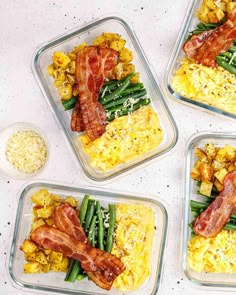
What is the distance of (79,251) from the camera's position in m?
3.61

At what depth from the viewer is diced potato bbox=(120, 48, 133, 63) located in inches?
147

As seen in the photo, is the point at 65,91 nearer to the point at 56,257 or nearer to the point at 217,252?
the point at 56,257

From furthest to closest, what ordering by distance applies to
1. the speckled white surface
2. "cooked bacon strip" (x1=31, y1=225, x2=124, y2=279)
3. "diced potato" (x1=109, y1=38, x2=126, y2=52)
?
1. the speckled white surface
2. "diced potato" (x1=109, y1=38, x2=126, y2=52)
3. "cooked bacon strip" (x1=31, y1=225, x2=124, y2=279)

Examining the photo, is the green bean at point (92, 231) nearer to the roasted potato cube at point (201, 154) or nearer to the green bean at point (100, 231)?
the green bean at point (100, 231)

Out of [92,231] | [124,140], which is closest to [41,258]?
[92,231]

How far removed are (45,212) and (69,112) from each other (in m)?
0.54

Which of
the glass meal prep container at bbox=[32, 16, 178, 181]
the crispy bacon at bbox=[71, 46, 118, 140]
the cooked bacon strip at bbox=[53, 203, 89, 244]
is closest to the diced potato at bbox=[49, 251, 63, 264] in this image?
the cooked bacon strip at bbox=[53, 203, 89, 244]

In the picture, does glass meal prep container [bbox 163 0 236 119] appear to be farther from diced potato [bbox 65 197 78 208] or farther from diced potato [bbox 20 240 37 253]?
diced potato [bbox 20 240 37 253]

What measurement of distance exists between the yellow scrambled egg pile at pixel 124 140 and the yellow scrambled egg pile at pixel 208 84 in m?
0.22

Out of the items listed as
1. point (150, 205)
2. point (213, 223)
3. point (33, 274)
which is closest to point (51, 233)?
point (33, 274)

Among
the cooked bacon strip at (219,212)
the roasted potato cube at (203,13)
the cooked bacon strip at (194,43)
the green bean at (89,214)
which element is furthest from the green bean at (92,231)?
the roasted potato cube at (203,13)

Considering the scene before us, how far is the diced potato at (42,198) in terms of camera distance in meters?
3.66

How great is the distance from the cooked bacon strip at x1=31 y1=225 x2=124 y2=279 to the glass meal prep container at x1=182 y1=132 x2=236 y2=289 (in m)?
0.39

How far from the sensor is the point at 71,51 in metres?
3.79
